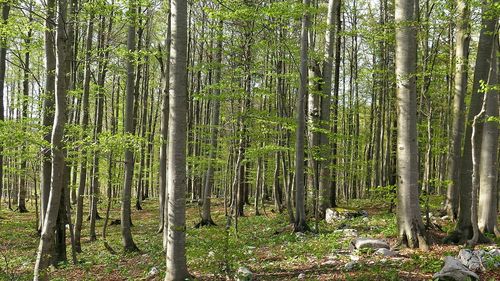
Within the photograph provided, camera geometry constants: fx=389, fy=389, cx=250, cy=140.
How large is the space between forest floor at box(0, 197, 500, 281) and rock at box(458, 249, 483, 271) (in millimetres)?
177

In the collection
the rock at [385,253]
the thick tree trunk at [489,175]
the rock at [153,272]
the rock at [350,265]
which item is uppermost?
the thick tree trunk at [489,175]

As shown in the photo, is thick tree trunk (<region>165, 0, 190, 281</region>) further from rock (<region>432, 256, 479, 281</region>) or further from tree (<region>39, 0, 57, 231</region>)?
rock (<region>432, 256, 479, 281</region>)

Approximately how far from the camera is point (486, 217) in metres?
9.15

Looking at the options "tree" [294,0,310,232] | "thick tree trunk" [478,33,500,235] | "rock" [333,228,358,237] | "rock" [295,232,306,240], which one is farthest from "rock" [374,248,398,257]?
"tree" [294,0,310,232]

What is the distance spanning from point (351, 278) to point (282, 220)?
9904 mm

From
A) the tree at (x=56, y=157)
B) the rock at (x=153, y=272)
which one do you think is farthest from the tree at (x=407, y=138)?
the tree at (x=56, y=157)

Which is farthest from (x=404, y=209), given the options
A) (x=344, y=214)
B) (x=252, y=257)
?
(x=344, y=214)

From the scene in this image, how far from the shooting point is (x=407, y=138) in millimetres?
8414

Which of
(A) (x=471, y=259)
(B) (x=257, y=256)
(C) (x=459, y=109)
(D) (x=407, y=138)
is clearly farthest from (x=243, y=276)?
(C) (x=459, y=109)

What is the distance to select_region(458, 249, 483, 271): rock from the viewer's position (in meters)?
6.44

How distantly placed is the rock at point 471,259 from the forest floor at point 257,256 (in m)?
0.18

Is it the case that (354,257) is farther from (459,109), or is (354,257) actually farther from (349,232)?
(459,109)

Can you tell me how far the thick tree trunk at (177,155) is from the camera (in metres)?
6.82

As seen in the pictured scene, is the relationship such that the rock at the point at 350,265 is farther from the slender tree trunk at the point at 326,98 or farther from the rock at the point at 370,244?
the slender tree trunk at the point at 326,98
